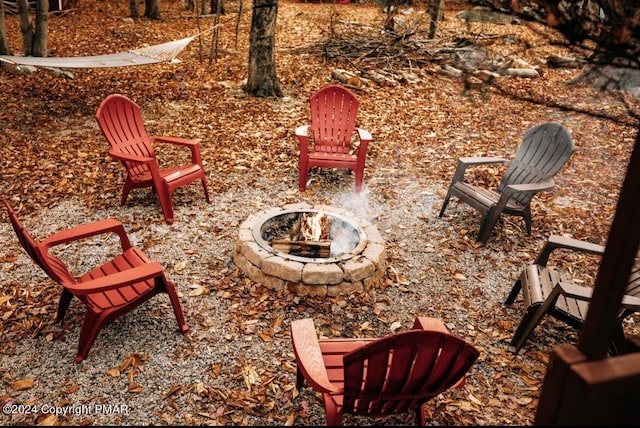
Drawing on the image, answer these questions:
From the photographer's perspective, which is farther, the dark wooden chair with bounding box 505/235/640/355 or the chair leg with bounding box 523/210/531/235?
the chair leg with bounding box 523/210/531/235

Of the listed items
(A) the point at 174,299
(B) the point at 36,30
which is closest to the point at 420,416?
(A) the point at 174,299

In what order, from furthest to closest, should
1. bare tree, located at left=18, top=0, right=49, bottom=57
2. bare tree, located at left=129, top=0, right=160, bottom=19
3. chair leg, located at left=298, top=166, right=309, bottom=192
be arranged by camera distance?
bare tree, located at left=129, top=0, right=160, bottom=19 < bare tree, located at left=18, top=0, right=49, bottom=57 < chair leg, located at left=298, top=166, right=309, bottom=192

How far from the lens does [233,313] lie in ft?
12.1

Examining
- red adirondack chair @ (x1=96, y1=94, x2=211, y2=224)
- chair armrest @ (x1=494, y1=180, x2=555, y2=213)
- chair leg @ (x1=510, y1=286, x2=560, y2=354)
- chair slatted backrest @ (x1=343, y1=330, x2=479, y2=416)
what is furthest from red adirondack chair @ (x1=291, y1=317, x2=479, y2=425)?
red adirondack chair @ (x1=96, y1=94, x2=211, y2=224)

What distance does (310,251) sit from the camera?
407 cm

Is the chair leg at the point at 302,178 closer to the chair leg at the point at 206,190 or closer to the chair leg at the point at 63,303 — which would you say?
the chair leg at the point at 206,190

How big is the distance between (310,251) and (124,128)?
2614 millimetres

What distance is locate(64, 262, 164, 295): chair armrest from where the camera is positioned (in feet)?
9.35

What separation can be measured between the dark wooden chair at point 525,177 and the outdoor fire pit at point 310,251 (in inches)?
49.7

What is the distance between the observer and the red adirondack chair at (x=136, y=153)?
470 cm

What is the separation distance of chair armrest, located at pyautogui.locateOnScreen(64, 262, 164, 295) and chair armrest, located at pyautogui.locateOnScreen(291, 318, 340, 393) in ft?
3.42

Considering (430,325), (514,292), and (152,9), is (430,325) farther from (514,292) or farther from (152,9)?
(152,9)

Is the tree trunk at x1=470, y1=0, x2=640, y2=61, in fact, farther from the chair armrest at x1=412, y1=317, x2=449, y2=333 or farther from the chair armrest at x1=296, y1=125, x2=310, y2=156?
the chair armrest at x1=296, y1=125, x2=310, y2=156

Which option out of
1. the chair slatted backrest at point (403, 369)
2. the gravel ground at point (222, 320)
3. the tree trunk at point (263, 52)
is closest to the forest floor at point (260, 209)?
the gravel ground at point (222, 320)
